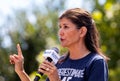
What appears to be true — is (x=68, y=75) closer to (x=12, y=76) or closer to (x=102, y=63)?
(x=102, y=63)

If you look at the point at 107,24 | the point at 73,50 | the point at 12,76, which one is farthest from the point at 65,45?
the point at 12,76

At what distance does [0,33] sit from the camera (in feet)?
70.2

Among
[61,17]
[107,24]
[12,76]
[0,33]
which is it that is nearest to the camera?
[61,17]

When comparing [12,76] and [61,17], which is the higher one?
[61,17]

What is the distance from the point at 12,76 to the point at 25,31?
11.2 ft

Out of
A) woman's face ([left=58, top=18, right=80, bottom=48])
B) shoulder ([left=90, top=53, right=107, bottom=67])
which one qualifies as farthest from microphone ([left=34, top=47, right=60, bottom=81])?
shoulder ([left=90, top=53, right=107, bottom=67])

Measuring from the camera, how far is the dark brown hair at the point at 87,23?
362 centimetres

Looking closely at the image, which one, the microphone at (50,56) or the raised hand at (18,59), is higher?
the microphone at (50,56)

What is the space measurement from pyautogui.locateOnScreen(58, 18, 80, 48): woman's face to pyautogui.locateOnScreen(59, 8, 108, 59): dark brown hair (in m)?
0.03

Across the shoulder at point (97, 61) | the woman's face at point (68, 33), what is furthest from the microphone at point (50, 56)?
the shoulder at point (97, 61)

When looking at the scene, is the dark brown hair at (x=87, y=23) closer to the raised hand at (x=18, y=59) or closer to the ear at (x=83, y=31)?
the ear at (x=83, y=31)

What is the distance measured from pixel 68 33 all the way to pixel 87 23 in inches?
7.1

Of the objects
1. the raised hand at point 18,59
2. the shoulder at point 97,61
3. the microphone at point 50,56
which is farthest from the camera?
the raised hand at point 18,59

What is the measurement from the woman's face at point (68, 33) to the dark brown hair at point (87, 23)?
0.03 metres
